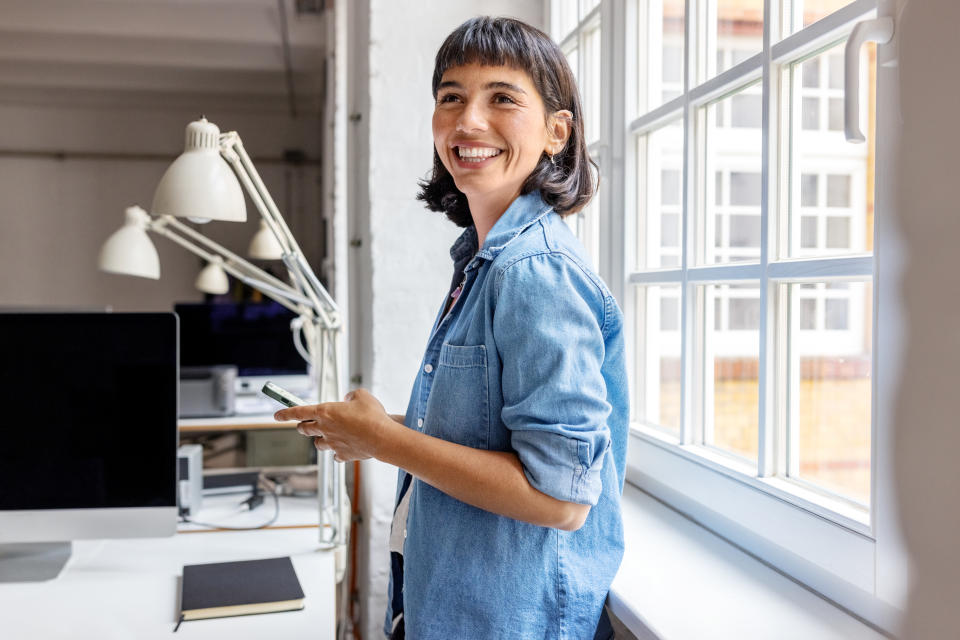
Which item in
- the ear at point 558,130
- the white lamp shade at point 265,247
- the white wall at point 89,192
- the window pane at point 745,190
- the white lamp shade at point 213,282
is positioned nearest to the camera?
the ear at point 558,130

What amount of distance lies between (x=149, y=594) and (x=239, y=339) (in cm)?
225

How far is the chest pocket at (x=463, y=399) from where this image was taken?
0.85m

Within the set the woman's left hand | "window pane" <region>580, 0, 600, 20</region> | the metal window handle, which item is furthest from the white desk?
"window pane" <region>580, 0, 600, 20</region>

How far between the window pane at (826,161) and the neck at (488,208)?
15.7 inches

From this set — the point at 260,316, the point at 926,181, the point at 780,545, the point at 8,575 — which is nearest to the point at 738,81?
the point at 780,545

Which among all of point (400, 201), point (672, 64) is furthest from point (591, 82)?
Answer: point (400, 201)

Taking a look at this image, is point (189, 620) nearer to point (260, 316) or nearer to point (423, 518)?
point (423, 518)

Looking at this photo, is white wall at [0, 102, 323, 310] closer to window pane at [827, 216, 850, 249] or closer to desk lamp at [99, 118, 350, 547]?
desk lamp at [99, 118, 350, 547]

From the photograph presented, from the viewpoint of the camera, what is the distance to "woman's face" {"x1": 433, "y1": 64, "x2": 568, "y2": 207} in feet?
3.10

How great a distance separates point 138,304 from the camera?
6.73 meters

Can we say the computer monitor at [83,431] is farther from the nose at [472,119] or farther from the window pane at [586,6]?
the window pane at [586,6]

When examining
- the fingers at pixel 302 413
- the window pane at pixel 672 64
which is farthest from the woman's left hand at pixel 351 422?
the window pane at pixel 672 64

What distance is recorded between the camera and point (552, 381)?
30.1 inches

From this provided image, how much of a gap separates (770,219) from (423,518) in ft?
2.09
